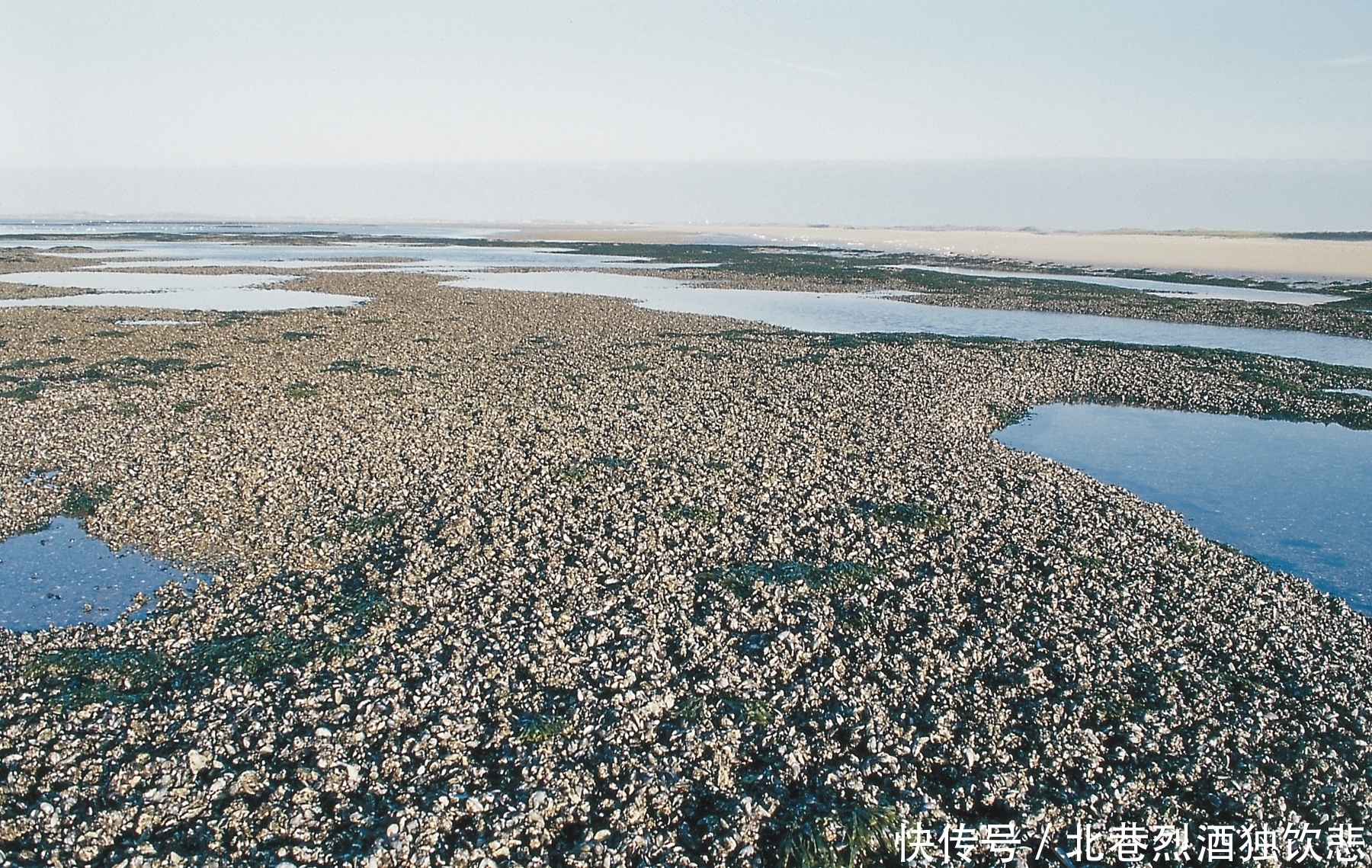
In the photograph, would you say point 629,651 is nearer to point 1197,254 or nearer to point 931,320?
point 931,320

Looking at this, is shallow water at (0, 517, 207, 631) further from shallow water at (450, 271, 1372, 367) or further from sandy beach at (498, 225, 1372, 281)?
sandy beach at (498, 225, 1372, 281)

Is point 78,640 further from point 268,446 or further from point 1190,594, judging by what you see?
point 1190,594

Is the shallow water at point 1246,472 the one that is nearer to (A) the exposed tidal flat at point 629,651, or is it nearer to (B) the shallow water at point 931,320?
(A) the exposed tidal flat at point 629,651

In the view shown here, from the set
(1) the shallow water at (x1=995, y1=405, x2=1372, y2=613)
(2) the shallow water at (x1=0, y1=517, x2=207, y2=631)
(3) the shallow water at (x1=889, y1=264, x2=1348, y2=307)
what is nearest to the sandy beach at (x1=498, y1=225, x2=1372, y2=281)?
(3) the shallow water at (x1=889, y1=264, x2=1348, y2=307)

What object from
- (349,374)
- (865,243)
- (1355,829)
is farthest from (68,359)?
(865,243)

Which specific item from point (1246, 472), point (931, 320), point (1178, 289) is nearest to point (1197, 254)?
point (1178, 289)

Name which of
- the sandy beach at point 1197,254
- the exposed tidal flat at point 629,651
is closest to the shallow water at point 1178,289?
the sandy beach at point 1197,254
